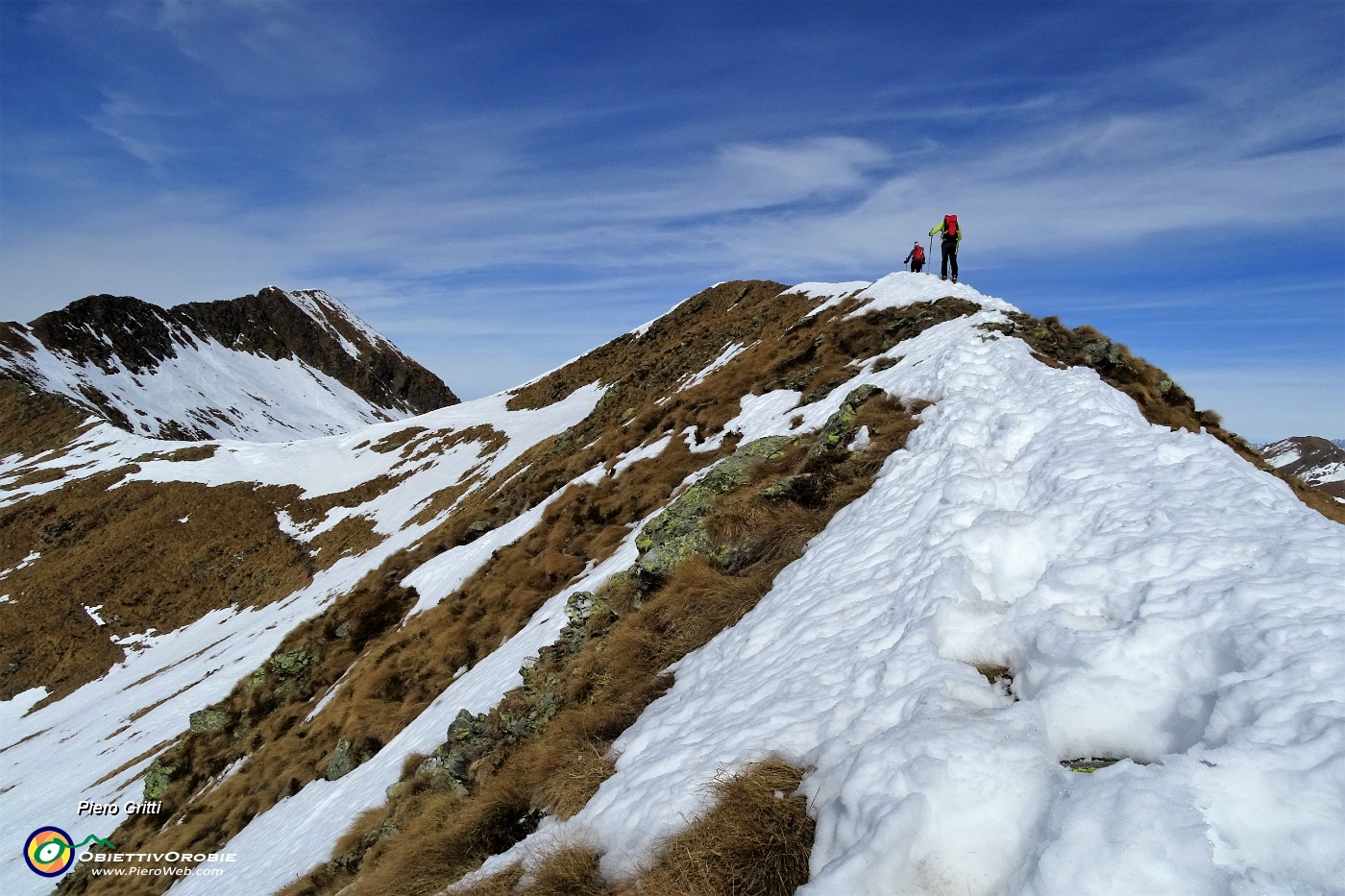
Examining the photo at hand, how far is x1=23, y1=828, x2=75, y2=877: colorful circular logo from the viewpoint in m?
17.9

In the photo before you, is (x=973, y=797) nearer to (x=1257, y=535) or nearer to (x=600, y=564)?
(x=1257, y=535)

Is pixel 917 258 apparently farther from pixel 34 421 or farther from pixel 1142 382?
pixel 34 421

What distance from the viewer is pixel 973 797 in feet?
11.5

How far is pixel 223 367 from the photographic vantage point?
141 meters

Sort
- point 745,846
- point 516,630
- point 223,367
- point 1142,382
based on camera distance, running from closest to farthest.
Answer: point 745,846, point 1142,382, point 516,630, point 223,367

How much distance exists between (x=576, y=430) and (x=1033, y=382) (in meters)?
26.7

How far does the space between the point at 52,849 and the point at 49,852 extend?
9cm

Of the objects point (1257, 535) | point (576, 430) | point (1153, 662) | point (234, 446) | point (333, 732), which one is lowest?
point (333, 732)

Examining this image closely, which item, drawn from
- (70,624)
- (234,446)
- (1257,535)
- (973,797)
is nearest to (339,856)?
(973,797)

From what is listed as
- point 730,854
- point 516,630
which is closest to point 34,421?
point 516,630

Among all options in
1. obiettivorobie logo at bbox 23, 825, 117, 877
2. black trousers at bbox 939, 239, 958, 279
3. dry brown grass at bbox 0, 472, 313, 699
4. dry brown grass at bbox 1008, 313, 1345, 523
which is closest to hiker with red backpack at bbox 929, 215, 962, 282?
black trousers at bbox 939, 239, 958, 279

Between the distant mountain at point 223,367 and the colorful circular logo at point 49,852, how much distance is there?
307 ft

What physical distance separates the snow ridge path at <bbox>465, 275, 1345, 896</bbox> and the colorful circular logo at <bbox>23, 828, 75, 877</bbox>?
72.2 feet

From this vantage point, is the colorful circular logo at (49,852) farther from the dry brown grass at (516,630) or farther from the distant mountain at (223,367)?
the distant mountain at (223,367)
